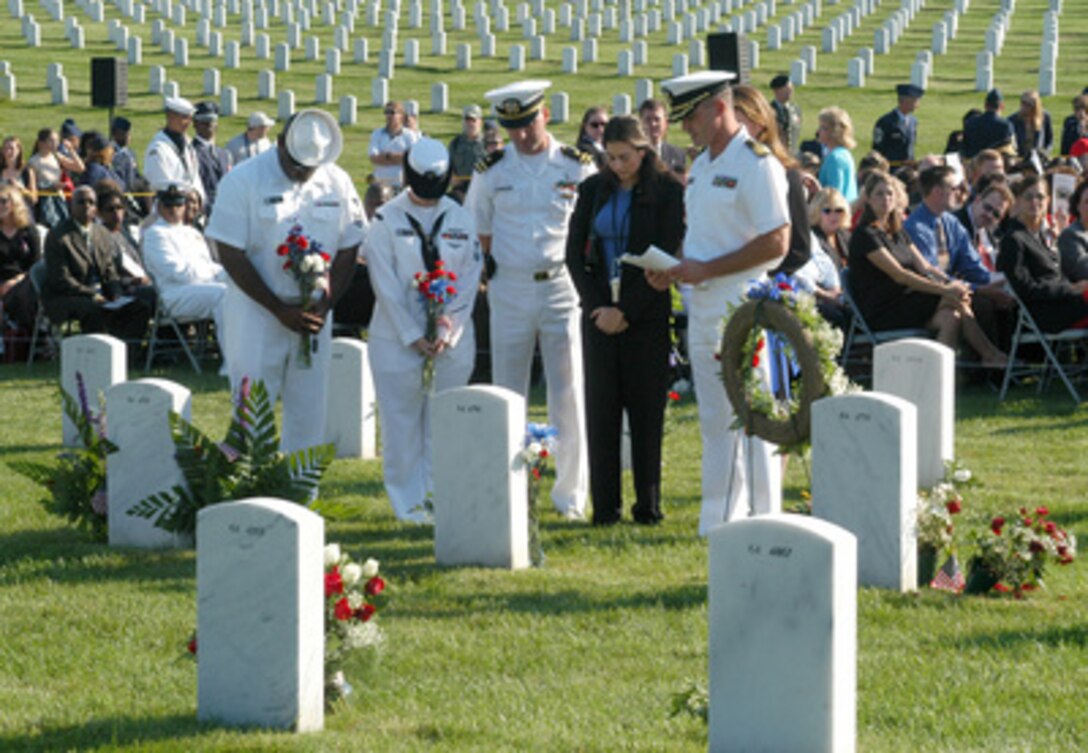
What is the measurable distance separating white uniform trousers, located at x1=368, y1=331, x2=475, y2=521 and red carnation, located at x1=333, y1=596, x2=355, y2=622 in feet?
13.1

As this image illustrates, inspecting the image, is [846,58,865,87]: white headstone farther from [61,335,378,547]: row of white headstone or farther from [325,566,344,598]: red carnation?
[325,566,344,598]: red carnation

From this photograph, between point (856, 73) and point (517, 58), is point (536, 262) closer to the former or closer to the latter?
point (856, 73)

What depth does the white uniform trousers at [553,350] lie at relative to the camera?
11711 millimetres

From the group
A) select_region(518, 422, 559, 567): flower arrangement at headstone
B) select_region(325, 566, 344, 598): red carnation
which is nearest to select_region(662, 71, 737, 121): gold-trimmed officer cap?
select_region(518, 422, 559, 567): flower arrangement at headstone

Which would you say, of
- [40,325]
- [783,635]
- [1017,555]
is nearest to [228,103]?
[40,325]

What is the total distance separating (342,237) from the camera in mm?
11766

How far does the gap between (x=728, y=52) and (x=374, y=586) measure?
18255 millimetres

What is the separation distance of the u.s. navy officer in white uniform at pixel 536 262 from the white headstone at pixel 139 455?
1866 millimetres

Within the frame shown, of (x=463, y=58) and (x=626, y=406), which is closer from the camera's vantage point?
(x=626, y=406)

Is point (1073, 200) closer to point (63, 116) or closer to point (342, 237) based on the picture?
point (342, 237)

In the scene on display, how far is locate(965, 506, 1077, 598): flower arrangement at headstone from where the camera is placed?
961cm

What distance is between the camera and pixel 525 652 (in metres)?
8.70

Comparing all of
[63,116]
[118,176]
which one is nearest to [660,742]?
[118,176]

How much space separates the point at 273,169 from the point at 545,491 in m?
2.63
